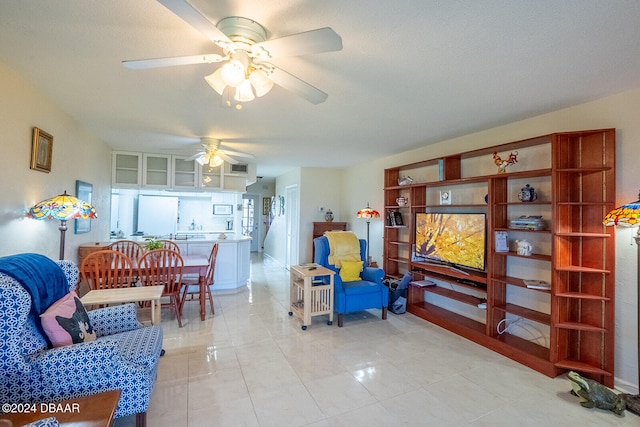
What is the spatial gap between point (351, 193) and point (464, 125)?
3.14 metres

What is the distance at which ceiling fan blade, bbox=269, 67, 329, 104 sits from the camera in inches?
66.5

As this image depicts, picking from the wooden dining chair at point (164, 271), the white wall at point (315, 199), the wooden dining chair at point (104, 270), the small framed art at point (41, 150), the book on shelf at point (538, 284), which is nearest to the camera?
the small framed art at point (41, 150)

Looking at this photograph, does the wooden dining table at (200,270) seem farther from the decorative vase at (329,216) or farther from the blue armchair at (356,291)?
the decorative vase at (329,216)

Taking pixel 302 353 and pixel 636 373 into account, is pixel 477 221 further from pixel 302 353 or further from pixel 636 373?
pixel 302 353

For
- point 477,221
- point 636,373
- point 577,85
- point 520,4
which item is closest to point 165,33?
point 520,4

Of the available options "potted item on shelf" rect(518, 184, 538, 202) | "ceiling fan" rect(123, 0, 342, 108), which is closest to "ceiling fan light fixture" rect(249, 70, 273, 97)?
"ceiling fan" rect(123, 0, 342, 108)

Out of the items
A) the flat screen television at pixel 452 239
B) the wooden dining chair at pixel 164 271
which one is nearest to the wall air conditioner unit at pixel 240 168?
the wooden dining chair at pixel 164 271

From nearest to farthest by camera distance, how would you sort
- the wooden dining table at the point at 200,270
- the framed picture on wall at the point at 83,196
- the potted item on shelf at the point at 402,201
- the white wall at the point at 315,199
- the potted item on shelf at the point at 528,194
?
the potted item on shelf at the point at 528,194 < the framed picture on wall at the point at 83,196 < the wooden dining table at the point at 200,270 < the potted item on shelf at the point at 402,201 < the white wall at the point at 315,199

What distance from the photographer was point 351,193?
245 inches

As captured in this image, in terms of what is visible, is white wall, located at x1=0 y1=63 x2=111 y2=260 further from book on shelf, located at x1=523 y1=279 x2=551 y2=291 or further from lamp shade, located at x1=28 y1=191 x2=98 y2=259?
book on shelf, located at x1=523 y1=279 x2=551 y2=291

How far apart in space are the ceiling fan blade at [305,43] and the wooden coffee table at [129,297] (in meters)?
2.21

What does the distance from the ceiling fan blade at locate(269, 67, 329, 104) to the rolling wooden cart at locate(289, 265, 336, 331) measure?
2152 millimetres

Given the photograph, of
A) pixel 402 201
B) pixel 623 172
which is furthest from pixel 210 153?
pixel 623 172

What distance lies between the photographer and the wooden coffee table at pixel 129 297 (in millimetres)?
2439
